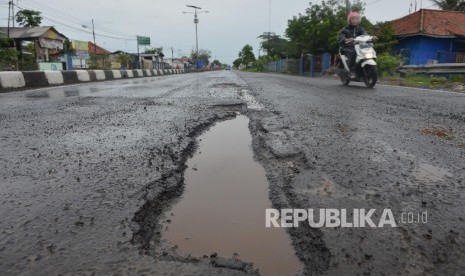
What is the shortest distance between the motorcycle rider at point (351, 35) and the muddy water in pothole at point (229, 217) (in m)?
6.84

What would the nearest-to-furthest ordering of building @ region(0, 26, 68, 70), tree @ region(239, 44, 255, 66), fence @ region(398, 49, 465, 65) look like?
fence @ region(398, 49, 465, 65), building @ region(0, 26, 68, 70), tree @ region(239, 44, 255, 66)

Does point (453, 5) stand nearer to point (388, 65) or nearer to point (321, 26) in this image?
point (321, 26)

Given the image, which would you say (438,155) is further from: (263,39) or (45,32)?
(263,39)

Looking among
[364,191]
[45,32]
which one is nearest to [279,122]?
[364,191]

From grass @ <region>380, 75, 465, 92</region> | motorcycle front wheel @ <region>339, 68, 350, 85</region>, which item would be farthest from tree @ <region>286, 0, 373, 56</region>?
motorcycle front wheel @ <region>339, 68, 350, 85</region>

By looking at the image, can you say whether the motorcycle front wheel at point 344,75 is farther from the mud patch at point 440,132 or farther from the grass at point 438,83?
the mud patch at point 440,132

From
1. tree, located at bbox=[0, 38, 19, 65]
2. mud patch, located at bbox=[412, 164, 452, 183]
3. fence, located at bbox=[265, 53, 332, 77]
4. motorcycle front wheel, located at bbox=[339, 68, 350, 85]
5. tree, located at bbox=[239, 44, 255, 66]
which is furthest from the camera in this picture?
tree, located at bbox=[239, 44, 255, 66]

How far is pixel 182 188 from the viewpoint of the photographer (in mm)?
1657

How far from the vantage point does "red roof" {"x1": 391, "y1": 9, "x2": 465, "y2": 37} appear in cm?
2242

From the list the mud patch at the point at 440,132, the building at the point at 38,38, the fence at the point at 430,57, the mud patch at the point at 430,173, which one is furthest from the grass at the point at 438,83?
the building at the point at 38,38

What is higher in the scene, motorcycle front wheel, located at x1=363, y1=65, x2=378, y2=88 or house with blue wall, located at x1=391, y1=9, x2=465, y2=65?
house with blue wall, located at x1=391, y1=9, x2=465, y2=65

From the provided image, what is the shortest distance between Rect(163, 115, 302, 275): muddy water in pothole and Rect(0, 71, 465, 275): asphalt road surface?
0.17ft

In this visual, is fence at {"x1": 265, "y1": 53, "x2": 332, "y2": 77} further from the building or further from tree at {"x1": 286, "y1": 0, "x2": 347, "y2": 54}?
the building

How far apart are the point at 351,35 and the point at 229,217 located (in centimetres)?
813
